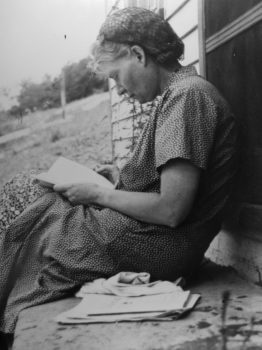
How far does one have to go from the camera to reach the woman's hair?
1.99 metres

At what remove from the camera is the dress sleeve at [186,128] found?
1698mm

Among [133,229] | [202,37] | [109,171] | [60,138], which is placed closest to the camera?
[133,229]

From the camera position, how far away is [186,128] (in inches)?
67.6

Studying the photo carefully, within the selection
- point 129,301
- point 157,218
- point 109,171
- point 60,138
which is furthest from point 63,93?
point 129,301

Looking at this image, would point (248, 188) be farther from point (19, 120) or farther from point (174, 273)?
point (19, 120)


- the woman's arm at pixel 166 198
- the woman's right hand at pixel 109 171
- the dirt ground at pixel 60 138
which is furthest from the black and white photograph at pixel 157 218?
the dirt ground at pixel 60 138

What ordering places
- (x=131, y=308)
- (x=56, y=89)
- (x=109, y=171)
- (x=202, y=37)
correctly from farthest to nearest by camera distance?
(x=56, y=89) → (x=109, y=171) → (x=202, y=37) → (x=131, y=308)

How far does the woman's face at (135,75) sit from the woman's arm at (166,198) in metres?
0.44

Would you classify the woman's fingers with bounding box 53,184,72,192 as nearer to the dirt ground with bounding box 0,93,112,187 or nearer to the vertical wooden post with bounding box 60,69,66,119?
the dirt ground with bounding box 0,93,112,187

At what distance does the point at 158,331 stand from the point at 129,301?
10.2 inches

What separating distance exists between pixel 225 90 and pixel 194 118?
0.57 meters

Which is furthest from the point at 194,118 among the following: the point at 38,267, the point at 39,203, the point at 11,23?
the point at 11,23

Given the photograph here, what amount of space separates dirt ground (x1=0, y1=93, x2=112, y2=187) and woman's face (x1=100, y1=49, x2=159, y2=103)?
142 inches

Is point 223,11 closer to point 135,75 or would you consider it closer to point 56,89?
point 135,75
